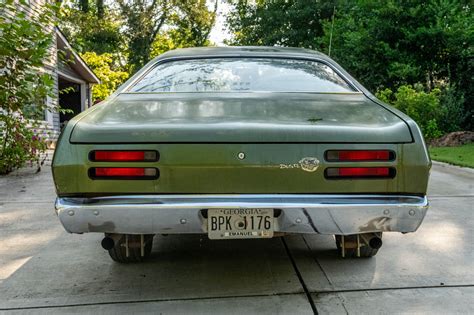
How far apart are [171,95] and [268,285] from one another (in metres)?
1.39

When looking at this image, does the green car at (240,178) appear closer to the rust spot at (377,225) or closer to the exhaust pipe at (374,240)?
the rust spot at (377,225)

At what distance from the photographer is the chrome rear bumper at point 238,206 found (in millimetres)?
2395

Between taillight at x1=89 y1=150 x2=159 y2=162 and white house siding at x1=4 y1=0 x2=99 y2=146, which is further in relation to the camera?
white house siding at x1=4 y1=0 x2=99 y2=146

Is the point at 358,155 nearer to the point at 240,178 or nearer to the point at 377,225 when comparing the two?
the point at 377,225

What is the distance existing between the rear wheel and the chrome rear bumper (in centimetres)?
55

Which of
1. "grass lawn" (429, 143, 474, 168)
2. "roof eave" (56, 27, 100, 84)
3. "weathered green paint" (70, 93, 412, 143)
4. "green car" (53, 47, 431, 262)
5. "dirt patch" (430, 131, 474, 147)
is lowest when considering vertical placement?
"grass lawn" (429, 143, 474, 168)

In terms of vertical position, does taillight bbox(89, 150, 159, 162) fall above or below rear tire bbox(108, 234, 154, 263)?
above

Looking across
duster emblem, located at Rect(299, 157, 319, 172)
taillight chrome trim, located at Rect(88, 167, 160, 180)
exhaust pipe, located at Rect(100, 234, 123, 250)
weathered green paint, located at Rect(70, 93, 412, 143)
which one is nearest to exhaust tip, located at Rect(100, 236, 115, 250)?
exhaust pipe, located at Rect(100, 234, 123, 250)

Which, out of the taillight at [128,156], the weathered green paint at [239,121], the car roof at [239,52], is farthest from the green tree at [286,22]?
the taillight at [128,156]

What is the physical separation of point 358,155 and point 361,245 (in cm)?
98

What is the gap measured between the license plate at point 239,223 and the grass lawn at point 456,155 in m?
6.07

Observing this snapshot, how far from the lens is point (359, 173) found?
244 cm

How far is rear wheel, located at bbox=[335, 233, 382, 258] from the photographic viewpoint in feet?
9.80

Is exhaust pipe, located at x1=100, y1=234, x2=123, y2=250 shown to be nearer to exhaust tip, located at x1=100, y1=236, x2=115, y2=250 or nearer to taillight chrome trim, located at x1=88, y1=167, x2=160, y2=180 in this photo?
exhaust tip, located at x1=100, y1=236, x2=115, y2=250
